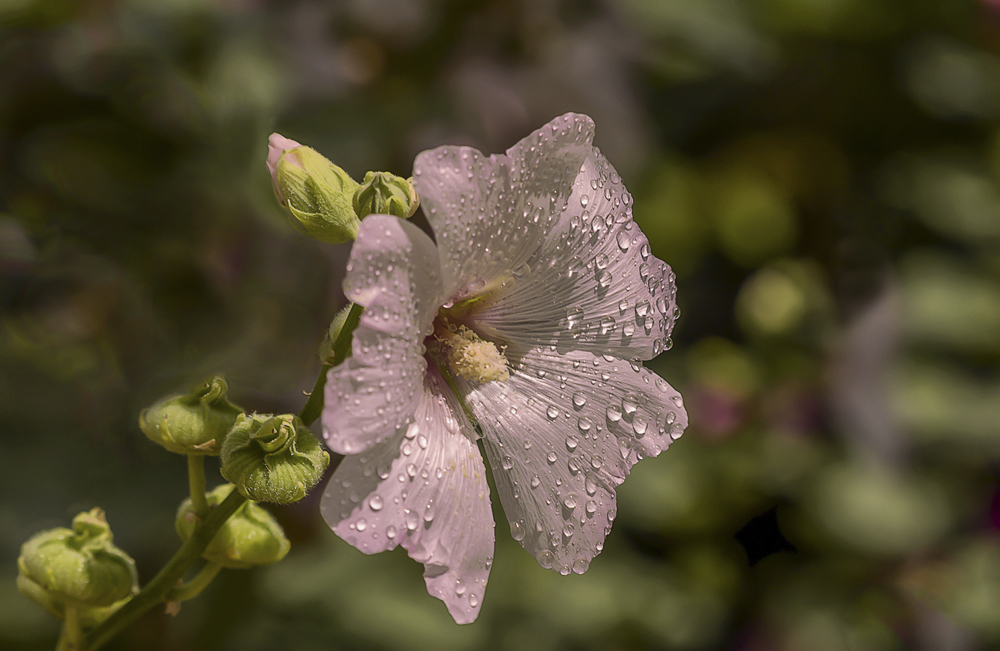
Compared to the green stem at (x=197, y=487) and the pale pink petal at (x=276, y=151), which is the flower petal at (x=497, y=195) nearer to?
the pale pink petal at (x=276, y=151)

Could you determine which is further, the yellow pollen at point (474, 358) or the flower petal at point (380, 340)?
the yellow pollen at point (474, 358)

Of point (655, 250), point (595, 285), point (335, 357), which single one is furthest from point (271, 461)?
point (655, 250)

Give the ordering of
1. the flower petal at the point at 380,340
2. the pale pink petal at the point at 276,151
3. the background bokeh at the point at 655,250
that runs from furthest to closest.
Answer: the background bokeh at the point at 655,250
the pale pink petal at the point at 276,151
the flower petal at the point at 380,340

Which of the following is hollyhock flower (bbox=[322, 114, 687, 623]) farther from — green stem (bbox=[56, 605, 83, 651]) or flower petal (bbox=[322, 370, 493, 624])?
green stem (bbox=[56, 605, 83, 651])

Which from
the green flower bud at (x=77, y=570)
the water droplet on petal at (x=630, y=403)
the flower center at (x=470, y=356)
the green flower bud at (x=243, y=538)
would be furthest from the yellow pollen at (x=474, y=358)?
the green flower bud at (x=77, y=570)

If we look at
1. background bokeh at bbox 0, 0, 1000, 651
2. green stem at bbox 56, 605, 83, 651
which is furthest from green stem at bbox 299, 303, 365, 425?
background bokeh at bbox 0, 0, 1000, 651
